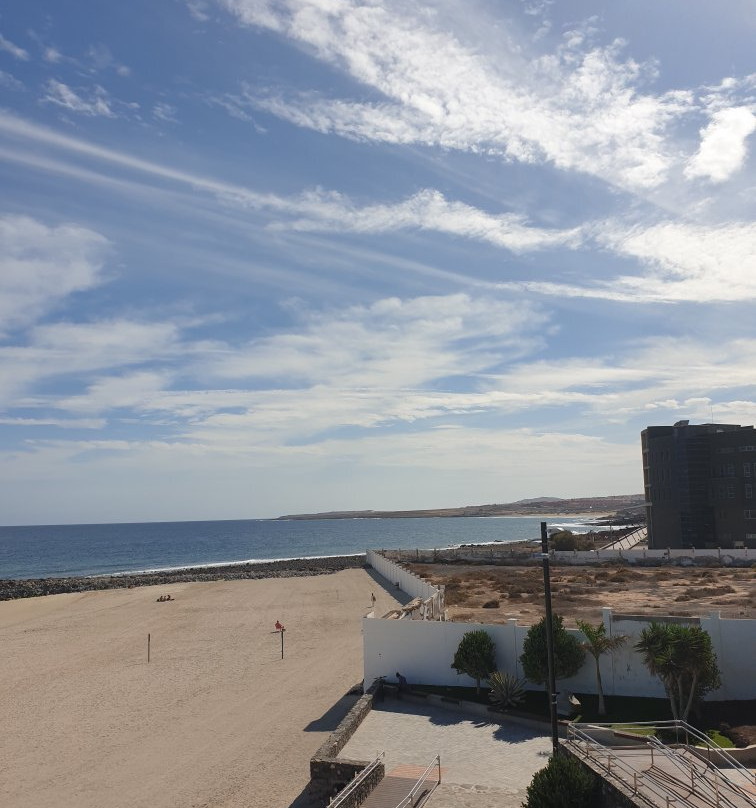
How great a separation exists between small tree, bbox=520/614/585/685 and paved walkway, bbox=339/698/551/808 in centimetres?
183

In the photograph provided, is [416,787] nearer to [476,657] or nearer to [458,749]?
[458,749]

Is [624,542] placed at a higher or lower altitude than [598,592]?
higher

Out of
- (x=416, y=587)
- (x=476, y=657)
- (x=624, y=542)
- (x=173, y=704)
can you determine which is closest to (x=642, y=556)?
(x=624, y=542)

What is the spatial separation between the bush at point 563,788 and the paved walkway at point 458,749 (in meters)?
2.11

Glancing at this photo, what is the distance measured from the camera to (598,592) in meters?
41.1

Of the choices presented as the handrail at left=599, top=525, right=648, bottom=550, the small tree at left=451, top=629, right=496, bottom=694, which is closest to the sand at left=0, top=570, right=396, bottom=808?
the small tree at left=451, top=629, right=496, bottom=694

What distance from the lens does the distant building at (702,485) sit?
6269 cm

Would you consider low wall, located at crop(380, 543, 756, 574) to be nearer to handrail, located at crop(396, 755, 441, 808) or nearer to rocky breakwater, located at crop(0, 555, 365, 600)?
rocky breakwater, located at crop(0, 555, 365, 600)

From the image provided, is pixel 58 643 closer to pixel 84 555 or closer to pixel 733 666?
pixel 733 666

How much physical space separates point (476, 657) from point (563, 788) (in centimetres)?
949

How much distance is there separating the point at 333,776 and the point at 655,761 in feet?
23.5

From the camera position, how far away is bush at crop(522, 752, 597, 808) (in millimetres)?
11945

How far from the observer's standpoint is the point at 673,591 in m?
40.3

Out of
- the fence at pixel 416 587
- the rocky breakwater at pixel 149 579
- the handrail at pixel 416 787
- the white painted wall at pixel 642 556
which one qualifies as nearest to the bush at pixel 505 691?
the fence at pixel 416 587
